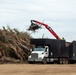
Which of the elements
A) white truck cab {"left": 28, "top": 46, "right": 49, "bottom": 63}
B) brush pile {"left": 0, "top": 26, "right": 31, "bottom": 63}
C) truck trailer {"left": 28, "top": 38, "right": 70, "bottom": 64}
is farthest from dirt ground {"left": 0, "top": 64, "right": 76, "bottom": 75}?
brush pile {"left": 0, "top": 26, "right": 31, "bottom": 63}

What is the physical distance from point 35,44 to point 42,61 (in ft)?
7.65

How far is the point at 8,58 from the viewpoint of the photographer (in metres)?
46.4

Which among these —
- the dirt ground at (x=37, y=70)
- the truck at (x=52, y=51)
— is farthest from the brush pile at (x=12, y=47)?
the dirt ground at (x=37, y=70)

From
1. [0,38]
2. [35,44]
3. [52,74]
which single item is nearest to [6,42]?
[0,38]

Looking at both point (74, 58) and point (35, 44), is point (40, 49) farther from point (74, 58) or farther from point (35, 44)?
point (74, 58)

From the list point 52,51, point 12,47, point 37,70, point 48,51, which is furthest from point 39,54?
point 37,70

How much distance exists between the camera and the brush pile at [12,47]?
47844 millimetres

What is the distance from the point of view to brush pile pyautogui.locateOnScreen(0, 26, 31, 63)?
47.8 metres

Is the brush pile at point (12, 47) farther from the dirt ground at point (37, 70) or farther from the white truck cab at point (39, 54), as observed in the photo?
the dirt ground at point (37, 70)

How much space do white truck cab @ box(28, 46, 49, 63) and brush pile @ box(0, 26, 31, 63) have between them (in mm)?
3209

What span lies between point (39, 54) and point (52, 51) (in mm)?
2164

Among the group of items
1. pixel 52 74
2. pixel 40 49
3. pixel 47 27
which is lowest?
pixel 52 74

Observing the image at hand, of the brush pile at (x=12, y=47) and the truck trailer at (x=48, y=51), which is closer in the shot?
the truck trailer at (x=48, y=51)

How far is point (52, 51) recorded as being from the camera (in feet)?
149
